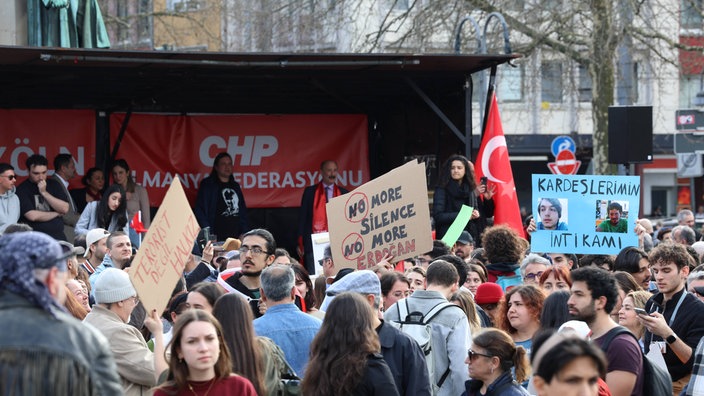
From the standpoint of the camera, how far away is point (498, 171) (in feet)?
47.2

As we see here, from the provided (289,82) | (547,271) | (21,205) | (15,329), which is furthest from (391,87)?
(15,329)

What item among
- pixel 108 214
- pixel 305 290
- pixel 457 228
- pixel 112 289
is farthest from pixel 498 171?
pixel 112 289

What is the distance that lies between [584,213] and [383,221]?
107 inches

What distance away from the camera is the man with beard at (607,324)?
21.5 ft

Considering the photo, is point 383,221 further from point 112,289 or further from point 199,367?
point 199,367

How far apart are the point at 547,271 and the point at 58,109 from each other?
8.58 meters

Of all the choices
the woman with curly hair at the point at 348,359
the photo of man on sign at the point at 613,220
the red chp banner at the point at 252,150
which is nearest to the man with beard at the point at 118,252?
the woman with curly hair at the point at 348,359

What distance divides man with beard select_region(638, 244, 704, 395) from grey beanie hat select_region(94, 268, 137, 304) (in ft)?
9.69

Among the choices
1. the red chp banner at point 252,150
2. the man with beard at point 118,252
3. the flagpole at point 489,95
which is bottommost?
the man with beard at point 118,252

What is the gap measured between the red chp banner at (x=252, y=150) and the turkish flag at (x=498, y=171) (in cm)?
282

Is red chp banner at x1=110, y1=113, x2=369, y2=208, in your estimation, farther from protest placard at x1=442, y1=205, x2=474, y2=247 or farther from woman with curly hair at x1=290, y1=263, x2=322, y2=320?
woman with curly hair at x1=290, y1=263, x2=322, y2=320

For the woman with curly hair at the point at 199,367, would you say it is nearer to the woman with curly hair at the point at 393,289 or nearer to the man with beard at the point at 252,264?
the woman with curly hair at the point at 393,289

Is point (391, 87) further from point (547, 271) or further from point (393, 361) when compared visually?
point (393, 361)

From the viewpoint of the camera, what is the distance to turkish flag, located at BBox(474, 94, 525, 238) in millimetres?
14086
